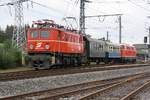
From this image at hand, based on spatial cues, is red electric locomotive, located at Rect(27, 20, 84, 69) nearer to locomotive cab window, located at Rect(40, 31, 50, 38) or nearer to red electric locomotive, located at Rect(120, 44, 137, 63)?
locomotive cab window, located at Rect(40, 31, 50, 38)

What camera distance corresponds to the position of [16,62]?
3650 cm

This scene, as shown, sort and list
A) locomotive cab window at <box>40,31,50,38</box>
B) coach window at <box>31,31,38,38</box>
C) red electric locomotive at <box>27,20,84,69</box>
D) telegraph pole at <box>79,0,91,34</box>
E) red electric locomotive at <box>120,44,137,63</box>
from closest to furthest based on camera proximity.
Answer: red electric locomotive at <box>27,20,84,69</box>, locomotive cab window at <box>40,31,50,38</box>, coach window at <box>31,31,38,38</box>, telegraph pole at <box>79,0,91,34</box>, red electric locomotive at <box>120,44,137,63</box>

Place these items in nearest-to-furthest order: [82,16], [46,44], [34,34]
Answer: [46,44] < [34,34] < [82,16]

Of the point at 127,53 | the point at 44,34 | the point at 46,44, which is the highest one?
the point at 44,34

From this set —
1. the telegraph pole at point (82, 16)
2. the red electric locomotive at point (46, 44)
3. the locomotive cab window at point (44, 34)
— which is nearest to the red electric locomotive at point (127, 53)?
the telegraph pole at point (82, 16)

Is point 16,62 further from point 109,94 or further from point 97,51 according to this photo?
point 109,94

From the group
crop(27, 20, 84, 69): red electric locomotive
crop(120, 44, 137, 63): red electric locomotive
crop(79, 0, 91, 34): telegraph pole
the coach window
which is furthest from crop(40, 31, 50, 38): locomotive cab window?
crop(120, 44, 137, 63): red electric locomotive

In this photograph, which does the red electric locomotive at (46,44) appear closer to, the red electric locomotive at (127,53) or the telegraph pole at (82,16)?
the telegraph pole at (82,16)

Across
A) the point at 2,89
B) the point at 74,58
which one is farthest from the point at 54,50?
the point at 2,89

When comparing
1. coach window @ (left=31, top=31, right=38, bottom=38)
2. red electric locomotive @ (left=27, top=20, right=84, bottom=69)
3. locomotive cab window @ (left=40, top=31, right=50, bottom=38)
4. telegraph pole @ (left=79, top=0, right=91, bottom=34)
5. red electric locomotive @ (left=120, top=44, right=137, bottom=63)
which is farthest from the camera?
red electric locomotive @ (left=120, top=44, right=137, bottom=63)

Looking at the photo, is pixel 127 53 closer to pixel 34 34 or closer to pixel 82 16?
pixel 82 16

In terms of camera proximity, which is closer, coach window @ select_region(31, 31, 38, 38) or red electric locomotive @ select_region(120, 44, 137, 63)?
coach window @ select_region(31, 31, 38, 38)

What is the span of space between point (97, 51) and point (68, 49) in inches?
506

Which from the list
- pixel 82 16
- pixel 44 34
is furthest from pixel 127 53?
pixel 44 34
